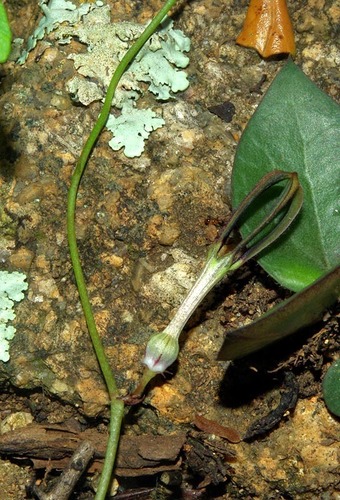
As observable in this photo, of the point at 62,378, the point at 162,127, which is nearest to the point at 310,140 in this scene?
Result: the point at 162,127

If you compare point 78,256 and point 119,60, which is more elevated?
point 119,60

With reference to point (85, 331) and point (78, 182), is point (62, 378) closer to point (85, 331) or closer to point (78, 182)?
point (85, 331)

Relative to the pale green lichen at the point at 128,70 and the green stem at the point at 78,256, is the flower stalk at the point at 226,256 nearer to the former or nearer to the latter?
the green stem at the point at 78,256

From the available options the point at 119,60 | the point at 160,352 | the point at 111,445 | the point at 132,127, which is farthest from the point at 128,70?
the point at 111,445

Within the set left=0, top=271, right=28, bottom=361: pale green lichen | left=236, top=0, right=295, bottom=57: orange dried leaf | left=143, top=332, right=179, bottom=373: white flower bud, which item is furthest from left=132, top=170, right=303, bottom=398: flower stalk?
left=236, top=0, right=295, bottom=57: orange dried leaf

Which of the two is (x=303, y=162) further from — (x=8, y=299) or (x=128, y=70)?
(x=8, y=299)

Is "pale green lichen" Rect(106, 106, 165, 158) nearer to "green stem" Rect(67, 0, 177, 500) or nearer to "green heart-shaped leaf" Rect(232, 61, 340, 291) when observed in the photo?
"green stem" Rect(67, 0, 177, 500)
